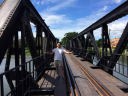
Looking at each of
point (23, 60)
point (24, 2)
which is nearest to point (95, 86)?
point (23, 60)

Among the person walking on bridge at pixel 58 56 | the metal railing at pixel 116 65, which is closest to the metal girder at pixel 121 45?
the metal railing at pixel 116 65

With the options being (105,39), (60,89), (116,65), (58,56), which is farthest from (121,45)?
(116,65)

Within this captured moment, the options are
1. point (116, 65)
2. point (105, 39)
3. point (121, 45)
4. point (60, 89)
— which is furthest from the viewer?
point (116, 65)

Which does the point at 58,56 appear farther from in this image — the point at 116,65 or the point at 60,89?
the point at 116,65

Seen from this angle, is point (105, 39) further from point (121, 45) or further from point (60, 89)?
point (60, 89)

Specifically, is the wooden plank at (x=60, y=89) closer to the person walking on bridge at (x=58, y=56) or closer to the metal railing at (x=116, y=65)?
the person walking on bridge at (x=58, y=56)

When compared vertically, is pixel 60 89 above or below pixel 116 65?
above

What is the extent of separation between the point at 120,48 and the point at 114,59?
1392 millimetres

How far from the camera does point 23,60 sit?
396 inches

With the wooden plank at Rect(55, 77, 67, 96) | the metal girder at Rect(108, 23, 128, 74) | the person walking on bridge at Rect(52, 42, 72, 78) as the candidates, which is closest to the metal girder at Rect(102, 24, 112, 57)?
the metal girder at Rect(108, 23, 128, 74)

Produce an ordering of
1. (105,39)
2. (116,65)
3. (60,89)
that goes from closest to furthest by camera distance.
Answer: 1. (60,89)
2. (105,39)
3. (116,65)

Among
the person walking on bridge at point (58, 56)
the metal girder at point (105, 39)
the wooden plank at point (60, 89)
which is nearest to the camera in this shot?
the wooden plank at point (60, 89)

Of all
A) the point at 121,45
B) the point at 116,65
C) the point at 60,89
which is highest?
the point at 121,45

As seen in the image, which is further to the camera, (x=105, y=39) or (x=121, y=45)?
(x=105, y=39)
